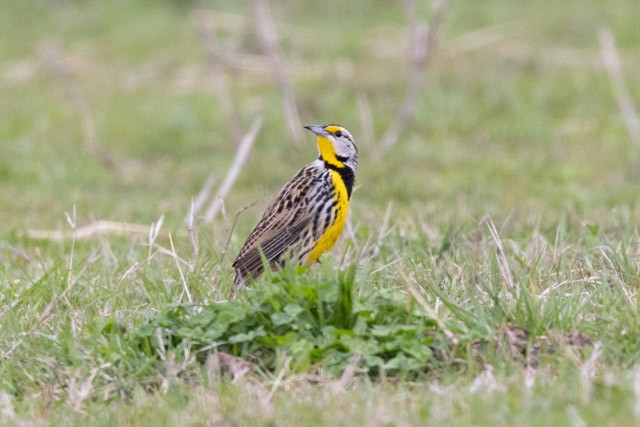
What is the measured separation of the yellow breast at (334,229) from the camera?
6.48m

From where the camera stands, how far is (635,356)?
15.5 feet

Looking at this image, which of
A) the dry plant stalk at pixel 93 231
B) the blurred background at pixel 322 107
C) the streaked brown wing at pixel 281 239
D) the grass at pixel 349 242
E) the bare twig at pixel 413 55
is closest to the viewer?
the grass at pixel 349 242

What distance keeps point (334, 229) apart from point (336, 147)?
1.99ft

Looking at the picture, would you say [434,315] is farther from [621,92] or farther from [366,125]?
[621,92]

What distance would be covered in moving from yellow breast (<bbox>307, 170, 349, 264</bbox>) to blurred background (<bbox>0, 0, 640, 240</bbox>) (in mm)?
1572

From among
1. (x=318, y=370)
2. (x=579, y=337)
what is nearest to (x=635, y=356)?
(x=579, y=337)

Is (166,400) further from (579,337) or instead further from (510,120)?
(510,120)

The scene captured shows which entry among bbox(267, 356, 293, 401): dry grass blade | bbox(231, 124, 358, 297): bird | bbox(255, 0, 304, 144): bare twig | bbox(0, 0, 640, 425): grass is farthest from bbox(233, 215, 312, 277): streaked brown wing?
bbox(255, 0, 304, 144): bare twig

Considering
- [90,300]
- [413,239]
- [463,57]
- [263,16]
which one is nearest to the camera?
[90,300]

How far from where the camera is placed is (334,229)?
21.4 feet

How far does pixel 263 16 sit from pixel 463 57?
4122 millimetres

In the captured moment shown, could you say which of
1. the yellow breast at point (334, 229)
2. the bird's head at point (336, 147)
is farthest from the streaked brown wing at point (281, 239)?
the bird's head at point (336, 147)

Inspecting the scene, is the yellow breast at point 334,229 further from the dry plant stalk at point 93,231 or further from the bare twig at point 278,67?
the bare twig at point 278,67

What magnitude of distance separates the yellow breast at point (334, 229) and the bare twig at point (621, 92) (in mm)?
6309
